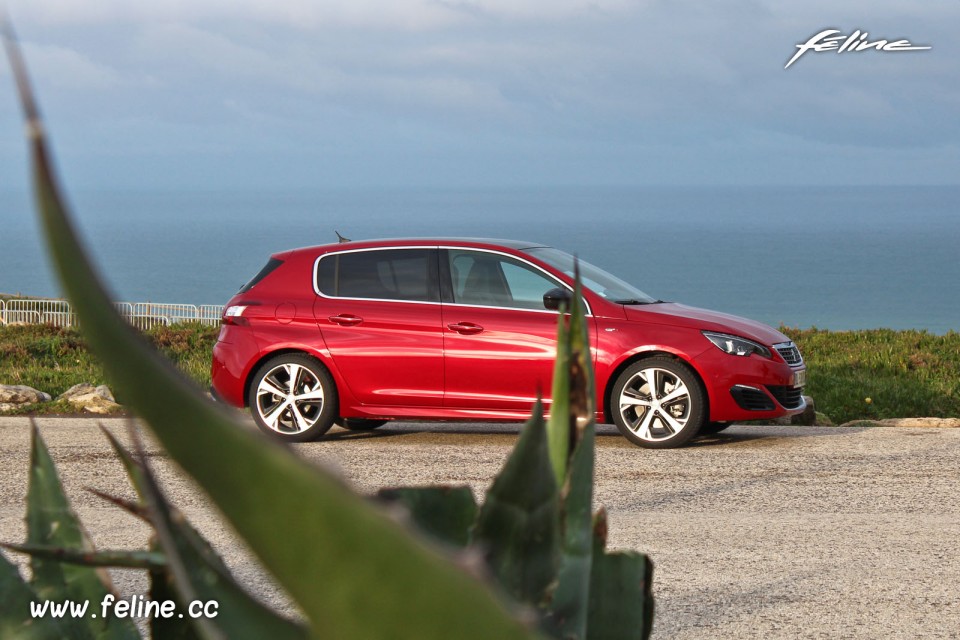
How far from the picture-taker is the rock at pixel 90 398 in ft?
37.0

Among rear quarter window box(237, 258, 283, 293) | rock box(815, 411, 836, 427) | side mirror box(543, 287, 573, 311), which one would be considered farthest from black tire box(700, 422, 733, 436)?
rear quarter window box(237, 258, 283, 293)

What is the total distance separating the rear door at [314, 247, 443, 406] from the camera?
31.5 feet

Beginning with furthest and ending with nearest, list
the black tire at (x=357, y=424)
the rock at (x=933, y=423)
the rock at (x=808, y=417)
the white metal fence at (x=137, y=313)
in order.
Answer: the white metal fence at (x=137, y=313) → the rock at (x=808, y=417) → the black tire at (x=357, y=424) → the rock at (x=933, y=423)

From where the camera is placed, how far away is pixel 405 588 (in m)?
0.42

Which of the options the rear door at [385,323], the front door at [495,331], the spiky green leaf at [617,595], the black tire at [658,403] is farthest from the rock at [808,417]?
the spiky green leaf at [617,595]

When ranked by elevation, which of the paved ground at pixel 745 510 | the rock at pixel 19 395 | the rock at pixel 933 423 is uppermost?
the rock at pixel 933 423

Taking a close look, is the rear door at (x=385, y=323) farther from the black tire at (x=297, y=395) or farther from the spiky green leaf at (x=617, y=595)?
the spiky green leaf at (x=617, y=595)

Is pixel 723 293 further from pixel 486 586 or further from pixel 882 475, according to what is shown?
pixel 486 586

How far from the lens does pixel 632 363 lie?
9.49 meters

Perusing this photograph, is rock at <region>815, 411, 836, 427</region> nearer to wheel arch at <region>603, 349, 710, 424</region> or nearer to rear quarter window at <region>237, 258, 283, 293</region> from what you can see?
wheel arch at <region>603, 349, 710, 424</region>

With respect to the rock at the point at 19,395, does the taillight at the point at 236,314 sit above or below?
above

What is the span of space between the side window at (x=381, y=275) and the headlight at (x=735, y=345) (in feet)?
7.68

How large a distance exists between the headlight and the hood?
1.5 inches

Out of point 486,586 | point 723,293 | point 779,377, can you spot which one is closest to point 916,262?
point 723,293
